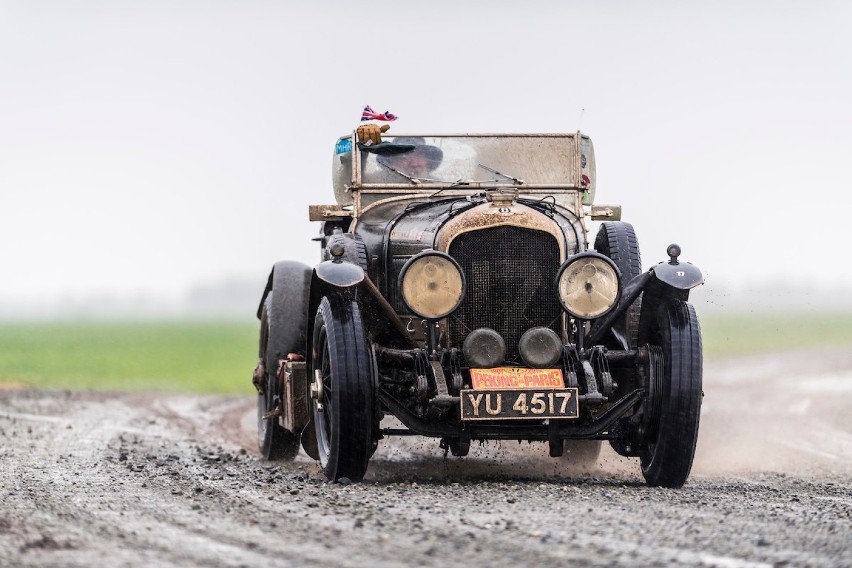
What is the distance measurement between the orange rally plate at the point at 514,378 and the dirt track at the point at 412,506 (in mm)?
598

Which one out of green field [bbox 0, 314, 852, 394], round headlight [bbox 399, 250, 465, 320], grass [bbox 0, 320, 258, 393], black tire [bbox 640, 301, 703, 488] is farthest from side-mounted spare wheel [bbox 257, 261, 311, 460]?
grass [bbox 0, 320, 258, 393]

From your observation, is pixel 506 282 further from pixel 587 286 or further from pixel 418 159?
pixel 418 159

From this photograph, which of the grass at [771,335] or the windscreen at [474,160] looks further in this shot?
the grass at [771,335]

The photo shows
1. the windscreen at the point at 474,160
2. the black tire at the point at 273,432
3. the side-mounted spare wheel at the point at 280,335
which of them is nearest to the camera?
the side-mounted spare wheel at the point at 280,335

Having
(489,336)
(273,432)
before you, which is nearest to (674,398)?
(489,336)

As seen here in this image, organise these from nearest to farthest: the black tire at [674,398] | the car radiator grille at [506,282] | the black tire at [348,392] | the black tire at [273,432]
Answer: the black tire at [348,392] < the black tire at [674,398] < the car radiator grille at [506,282] < the black tire at [273,432]

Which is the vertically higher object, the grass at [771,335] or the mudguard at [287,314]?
the mudguard at [287,314]

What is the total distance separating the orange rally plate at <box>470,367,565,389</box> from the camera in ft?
29.1

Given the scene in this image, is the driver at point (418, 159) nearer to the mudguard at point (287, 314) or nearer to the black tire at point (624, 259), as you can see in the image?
the mudguard at point (287, 314)

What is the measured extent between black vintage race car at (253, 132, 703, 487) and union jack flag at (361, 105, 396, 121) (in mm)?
741

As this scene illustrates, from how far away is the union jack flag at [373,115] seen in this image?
37.8 feet

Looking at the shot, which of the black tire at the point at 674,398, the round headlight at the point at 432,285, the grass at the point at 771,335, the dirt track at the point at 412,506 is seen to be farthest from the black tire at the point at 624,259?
the grass at the point at 771,335

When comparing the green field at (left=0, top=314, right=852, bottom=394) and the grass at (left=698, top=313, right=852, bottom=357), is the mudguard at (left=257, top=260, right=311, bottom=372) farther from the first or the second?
the grass at (left=698, top=313, right=852, bottom=357)

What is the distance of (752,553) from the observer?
626 centimetres
